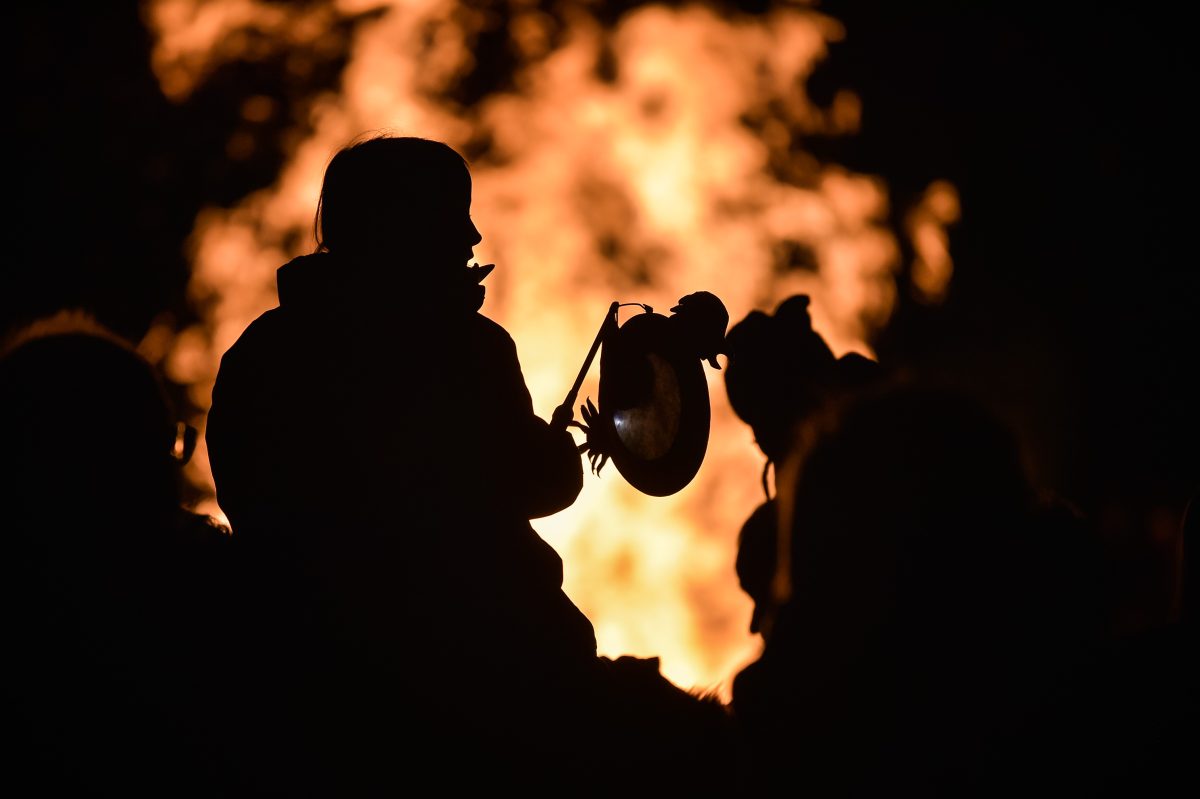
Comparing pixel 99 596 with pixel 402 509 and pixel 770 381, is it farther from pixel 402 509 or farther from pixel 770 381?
pixel 770 381

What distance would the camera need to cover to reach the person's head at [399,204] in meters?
1.60

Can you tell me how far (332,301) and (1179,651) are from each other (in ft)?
4.32

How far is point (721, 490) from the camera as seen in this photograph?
4.46 meters

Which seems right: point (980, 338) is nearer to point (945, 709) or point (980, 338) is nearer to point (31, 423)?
point (945, 709)

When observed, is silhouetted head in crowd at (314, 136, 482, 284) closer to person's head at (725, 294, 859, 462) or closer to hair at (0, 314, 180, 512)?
hair at (0, 314, 180, 512)

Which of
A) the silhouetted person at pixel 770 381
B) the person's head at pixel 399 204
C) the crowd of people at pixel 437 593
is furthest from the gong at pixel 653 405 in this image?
the silhouetted person at pixel 770 381

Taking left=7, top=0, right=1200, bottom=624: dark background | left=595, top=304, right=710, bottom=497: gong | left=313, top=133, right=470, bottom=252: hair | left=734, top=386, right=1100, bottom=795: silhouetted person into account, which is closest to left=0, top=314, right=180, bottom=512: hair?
left=313, top=133, right=470, bottom=252: hair

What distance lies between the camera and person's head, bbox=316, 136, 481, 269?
5.25 feet

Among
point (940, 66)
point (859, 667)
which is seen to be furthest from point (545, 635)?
point (940, 66)

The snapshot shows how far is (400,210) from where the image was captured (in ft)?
5.24

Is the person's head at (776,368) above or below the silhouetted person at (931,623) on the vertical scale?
above

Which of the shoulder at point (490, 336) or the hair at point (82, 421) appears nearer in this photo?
the hair at point (82, 421)

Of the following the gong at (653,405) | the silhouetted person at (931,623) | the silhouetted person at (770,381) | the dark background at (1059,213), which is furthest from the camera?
the dark background at (1059,213)

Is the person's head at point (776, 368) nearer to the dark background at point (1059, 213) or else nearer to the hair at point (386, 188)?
the hair at point (386, 188)
